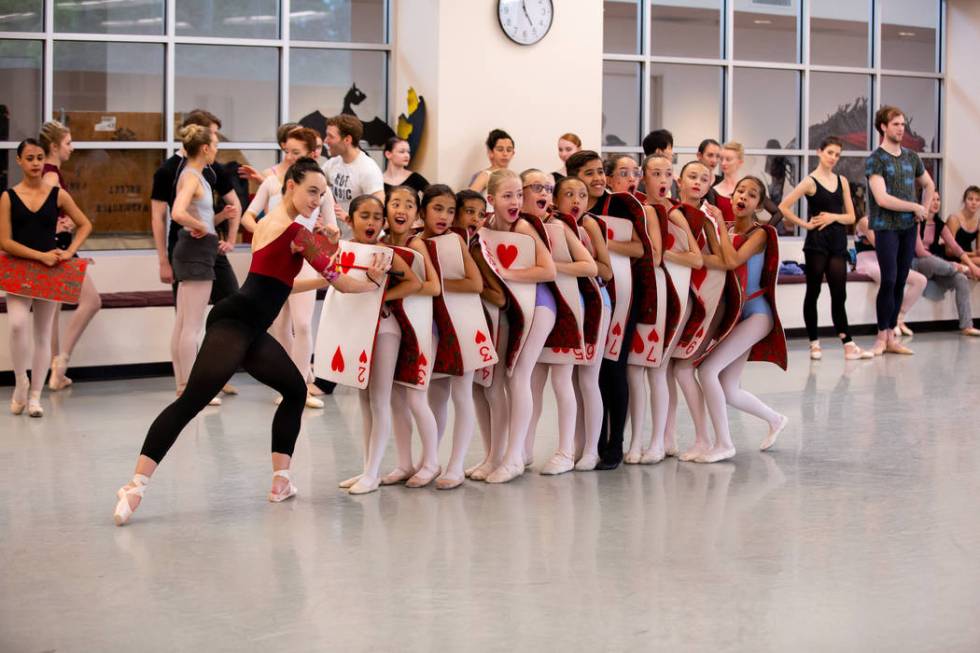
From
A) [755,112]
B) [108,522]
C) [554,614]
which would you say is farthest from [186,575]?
[755,112]

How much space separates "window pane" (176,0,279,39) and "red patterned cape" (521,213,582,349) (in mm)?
5323

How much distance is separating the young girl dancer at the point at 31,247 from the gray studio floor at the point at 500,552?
60 centimetres

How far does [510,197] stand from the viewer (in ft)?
17.0

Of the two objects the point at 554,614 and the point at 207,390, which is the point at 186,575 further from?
the point at 554,614

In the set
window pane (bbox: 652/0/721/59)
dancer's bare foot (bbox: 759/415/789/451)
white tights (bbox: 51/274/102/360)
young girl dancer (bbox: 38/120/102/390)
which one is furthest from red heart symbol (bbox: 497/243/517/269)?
window pane (bbox: 652/0/721/59)

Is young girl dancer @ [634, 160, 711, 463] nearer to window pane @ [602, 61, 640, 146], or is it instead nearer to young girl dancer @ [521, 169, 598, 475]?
young girl dancer @ [521, 169, 598, 475]

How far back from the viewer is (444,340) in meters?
5.07

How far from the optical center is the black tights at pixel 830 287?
9.61 m

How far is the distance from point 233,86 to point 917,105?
693 cm

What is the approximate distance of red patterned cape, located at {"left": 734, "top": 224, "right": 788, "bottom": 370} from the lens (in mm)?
5641

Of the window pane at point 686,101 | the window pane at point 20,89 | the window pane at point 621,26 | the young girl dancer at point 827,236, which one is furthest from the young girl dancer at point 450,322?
the window pane at point 686,101

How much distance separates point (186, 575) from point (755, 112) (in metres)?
9.33

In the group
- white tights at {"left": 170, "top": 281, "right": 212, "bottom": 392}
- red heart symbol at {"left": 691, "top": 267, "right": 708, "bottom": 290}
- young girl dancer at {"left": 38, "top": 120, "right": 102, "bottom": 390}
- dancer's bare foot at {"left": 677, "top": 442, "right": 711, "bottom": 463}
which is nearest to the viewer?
red heart symbol at {"left": 691, "top": 267, "right": 708, "bottom": 290}

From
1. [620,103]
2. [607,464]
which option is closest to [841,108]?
[620,103]
